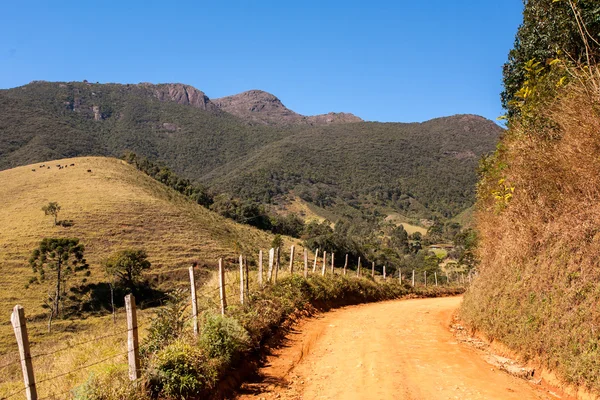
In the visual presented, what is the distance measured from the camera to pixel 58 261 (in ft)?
147

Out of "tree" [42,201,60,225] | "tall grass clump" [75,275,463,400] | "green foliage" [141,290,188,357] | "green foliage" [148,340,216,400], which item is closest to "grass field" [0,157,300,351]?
"tree" [42,201,60,225]

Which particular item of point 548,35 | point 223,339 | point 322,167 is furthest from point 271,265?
point 322,167

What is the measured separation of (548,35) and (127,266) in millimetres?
42037

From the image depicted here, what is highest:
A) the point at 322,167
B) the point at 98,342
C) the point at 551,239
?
the point at 322,167

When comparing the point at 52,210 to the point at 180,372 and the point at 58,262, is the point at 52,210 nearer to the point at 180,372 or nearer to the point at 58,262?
the point at 58,262

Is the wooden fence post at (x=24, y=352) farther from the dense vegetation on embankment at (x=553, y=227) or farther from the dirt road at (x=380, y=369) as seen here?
the dense vegetation on embankment at (x=553, y=227)

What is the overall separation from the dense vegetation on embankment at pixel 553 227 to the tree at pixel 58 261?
41.5 metres

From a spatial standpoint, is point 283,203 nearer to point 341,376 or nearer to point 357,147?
point 357,147

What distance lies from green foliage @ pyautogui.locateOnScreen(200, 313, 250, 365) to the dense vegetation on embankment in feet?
17.2

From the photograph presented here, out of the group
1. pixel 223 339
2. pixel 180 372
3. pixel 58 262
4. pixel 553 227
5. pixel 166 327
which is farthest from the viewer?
pixel 58 262

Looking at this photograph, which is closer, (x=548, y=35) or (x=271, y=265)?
(x=548, y=35)

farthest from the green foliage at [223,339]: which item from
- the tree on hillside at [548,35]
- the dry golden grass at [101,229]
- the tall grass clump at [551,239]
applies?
the dry golden grass at [101,229]

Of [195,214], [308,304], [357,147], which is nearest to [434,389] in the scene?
[308,304]

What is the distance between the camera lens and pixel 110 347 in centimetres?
785
